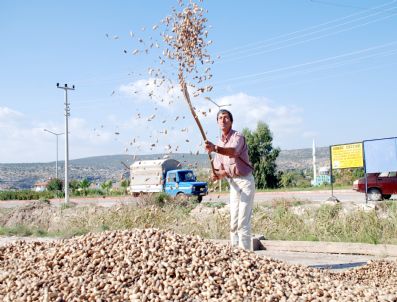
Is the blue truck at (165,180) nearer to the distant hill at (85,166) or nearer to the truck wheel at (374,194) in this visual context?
the truck wheel at (374,194)

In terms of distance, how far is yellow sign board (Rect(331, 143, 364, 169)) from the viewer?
13.2 m

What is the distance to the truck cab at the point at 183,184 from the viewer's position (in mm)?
23344

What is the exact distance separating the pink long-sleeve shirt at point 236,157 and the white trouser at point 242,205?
78 mm

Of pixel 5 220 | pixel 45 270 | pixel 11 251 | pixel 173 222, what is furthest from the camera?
pixel 5 220

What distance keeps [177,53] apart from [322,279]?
9.87 ft

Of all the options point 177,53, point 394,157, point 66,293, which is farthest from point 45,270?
point 394,157

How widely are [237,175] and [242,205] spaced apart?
0.33 m

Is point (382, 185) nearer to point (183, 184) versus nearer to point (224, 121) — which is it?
point (183, 184)

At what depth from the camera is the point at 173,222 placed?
859 centimetres

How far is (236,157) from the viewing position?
5.00 meters

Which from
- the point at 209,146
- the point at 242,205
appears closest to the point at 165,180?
the point at 242,205

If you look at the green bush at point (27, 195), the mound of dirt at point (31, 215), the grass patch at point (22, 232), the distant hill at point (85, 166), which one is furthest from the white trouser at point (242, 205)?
the distant hill at point (85, 166)

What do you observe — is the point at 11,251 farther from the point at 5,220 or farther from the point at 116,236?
the point at 5,220

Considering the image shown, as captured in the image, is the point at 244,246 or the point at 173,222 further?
the point at 173,222
